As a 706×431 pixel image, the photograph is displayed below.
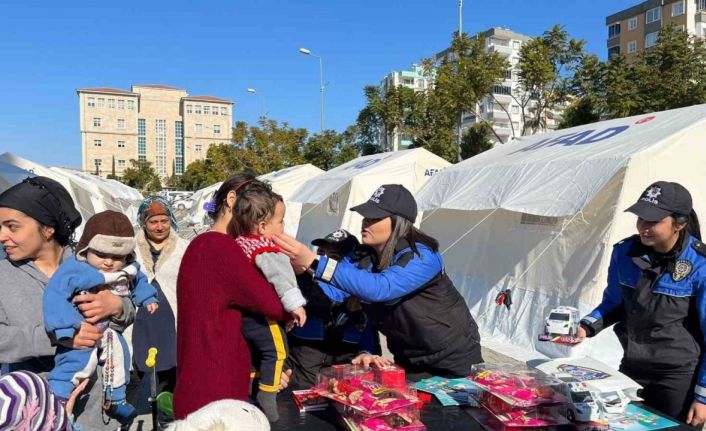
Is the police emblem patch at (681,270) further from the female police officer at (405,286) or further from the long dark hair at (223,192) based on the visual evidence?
the long dark hair at (223,192)

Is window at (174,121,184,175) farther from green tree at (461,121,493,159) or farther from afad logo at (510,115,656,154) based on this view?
afad logo at (510,115,656,154)

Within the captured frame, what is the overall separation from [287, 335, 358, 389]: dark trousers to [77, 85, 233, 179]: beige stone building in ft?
332

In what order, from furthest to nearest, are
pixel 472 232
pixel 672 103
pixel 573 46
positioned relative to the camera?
pixel 573 46, pixel 672 103, pixel 472 232

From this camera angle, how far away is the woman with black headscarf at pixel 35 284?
6.13 ft

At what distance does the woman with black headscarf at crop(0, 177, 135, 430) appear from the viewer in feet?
6.13

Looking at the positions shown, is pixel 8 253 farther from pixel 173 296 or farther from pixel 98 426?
pixel 173 296

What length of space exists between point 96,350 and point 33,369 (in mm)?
228

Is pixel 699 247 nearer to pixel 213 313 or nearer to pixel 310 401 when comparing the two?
pixel 310 401

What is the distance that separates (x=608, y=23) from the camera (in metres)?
61.7

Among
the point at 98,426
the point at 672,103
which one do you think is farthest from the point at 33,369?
the point at 672,103

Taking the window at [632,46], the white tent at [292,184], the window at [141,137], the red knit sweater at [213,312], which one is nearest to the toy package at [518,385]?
the red knit sweater at [213,312]

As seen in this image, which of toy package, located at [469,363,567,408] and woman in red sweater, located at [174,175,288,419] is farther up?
woman in red sweater, located at [174,175,288,419]

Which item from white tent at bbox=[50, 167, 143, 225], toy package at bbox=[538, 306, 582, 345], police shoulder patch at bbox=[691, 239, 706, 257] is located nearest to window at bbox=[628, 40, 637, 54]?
white tent at bbox=[50, 167, 143, 225]

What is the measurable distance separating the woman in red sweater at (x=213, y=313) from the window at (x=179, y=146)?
115m
